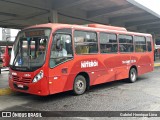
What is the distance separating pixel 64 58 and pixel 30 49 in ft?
4.03

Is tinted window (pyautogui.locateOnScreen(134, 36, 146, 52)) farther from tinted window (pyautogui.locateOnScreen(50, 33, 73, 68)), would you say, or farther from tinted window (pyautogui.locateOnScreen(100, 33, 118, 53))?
tinted window (pyautogui.locateOnScreen(50, 33, 73, 68))

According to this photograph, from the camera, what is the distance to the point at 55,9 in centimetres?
1738

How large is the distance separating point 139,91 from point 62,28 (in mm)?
4080

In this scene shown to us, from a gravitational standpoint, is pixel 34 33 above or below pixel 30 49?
above

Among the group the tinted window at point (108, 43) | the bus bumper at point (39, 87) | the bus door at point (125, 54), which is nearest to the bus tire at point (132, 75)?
the bus door at point (125, 54)

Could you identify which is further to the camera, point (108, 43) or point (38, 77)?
point (108, 43)

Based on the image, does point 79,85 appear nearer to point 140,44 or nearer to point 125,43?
point 125,43

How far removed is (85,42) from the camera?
9.31m

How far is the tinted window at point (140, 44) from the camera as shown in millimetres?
12727

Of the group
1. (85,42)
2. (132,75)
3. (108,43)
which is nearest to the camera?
(85,42)

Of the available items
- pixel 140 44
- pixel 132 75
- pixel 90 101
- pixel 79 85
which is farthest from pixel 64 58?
pixel 140 44

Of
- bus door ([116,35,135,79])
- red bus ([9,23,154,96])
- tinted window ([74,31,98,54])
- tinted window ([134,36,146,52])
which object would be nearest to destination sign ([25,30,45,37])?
red bus ([9,23,154,96])

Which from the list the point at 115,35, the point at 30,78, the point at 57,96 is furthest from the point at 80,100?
the point at 115,35

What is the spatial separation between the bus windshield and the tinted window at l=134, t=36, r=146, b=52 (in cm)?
628
